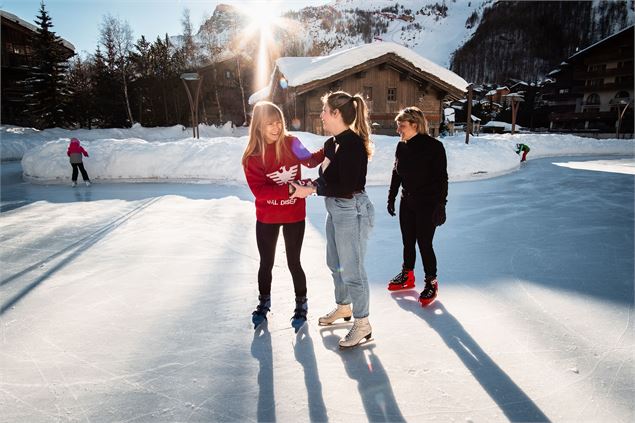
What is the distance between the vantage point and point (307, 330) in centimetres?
275

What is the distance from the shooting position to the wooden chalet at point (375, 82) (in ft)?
48.6

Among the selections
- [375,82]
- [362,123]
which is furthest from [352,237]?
[375,82]

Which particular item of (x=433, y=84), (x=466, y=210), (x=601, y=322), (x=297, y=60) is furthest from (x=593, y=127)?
(x=601, y=322)

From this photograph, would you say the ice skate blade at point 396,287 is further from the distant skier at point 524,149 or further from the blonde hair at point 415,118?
the distant skier at point 524,149

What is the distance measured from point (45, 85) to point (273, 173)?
31.1 metres

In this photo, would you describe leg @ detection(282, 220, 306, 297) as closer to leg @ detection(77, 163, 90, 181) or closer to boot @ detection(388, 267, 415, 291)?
boot @ detection(388, 267, 415, 291)

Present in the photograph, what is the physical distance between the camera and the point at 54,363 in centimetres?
235

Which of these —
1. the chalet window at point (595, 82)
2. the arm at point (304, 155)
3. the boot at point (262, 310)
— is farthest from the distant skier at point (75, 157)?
the chalet window at point (595, 82)

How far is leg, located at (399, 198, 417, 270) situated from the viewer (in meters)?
3.34

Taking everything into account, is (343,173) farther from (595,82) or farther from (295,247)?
(595,82)

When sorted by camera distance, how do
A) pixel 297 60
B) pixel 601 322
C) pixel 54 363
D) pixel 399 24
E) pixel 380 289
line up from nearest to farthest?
pixel 54 363 → pixel 601 322 → pixel 380 289 → pixel 297 60 → pixel 399 24

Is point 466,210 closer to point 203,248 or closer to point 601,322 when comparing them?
point 601,322

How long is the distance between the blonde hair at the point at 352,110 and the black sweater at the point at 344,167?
2.5 inches

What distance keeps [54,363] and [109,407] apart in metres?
0.71
